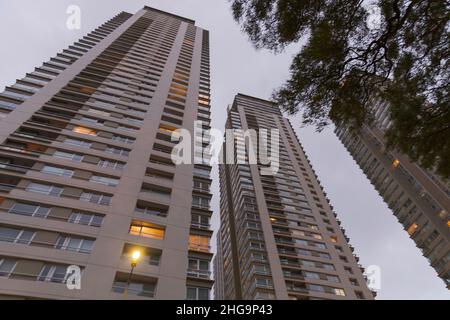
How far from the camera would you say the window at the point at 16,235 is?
1569 cm

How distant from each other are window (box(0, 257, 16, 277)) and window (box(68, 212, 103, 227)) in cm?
364

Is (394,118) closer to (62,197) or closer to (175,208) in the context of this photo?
(175,208)

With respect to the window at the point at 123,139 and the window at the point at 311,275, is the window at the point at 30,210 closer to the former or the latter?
the window at the point at 123,139

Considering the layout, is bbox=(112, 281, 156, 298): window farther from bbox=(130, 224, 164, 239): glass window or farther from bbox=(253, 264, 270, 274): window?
bbox=(253, 264, 270, 274): window

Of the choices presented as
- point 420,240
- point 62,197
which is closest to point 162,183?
point 62,197

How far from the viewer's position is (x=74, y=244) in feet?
53.9

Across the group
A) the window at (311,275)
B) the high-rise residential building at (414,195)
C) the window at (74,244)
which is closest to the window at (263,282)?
the window at (311,275)

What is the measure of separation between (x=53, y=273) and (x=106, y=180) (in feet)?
26.4

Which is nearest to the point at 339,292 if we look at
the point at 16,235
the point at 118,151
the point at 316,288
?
the point at 316,288

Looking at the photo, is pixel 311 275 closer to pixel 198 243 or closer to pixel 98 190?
pixel 198 243

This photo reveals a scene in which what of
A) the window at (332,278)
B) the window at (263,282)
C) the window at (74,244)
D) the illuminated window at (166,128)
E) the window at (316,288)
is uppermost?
the illuminated window at (166,128)

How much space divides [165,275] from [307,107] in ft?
39.9

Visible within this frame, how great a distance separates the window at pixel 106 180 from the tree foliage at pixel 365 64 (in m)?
15.7

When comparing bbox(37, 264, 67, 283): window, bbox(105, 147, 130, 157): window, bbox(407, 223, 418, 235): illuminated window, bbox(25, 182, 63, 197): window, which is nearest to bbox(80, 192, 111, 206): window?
bbox(25, 182, 63, 197): window
